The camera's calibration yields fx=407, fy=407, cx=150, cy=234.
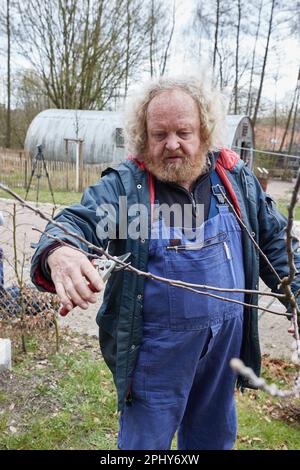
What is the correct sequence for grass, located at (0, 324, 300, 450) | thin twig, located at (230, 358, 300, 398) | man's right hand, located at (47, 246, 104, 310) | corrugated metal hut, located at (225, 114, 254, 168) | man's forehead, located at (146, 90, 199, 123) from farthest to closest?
1. corrugated metal hut, located at (225, 114, 254, 168)
2. grass, located at (0, 324, 300, 450)
3. man's forehead, located at (146, 90, 199, 123)
4. man's right hand, located at (47, 246, 104, 310)
5. thin twig, located at (230, 358, 300, 398)

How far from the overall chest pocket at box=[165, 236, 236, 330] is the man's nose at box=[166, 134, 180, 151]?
46cm

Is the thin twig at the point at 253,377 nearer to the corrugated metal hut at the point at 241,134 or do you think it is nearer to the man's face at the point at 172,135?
the man's face at the point at 172,135

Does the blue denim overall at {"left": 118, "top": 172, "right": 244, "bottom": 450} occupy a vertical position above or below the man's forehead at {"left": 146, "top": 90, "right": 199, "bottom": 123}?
below

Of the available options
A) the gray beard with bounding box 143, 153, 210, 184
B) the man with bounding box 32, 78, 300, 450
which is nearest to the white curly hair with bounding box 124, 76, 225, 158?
the man with bounding box 32, 78, 300, 450

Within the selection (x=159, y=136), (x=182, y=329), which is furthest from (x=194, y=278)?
(x=159, y=136)

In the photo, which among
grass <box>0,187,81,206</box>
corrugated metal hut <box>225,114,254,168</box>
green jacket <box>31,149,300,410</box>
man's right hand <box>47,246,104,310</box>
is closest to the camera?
man's right hand <box>47,246,104,310</box>

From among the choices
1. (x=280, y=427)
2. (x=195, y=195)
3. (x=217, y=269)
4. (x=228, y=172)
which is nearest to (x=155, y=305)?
(x=217, y=269)

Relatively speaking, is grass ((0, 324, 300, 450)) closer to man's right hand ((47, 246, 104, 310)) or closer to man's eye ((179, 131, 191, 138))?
man's right hand ((47, 246, 104, 310))

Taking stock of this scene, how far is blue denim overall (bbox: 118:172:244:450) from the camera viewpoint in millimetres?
1782

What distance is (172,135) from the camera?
6.21ft

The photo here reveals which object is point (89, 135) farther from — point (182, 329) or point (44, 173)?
point (182, 329)

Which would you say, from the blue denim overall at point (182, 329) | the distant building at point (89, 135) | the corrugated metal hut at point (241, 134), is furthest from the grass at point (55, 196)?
the blue denim overall at point (182, 329)

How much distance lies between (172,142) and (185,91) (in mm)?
265

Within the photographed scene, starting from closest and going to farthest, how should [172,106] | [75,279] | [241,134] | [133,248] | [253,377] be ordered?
1. [253,377]
2. [75,279]
3. [133,248]
4. [172,106]
5. [241,134]
